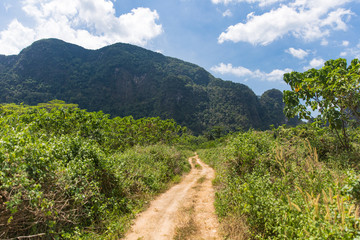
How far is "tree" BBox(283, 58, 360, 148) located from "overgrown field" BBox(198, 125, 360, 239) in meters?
1.60

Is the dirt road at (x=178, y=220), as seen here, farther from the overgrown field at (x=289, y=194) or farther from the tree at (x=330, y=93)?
the tree at (x=330, y=93)

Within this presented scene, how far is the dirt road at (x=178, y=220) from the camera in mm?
4938

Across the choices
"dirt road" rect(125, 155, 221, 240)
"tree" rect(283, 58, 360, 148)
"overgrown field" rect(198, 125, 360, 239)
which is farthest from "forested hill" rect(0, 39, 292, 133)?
"dirt road" rect(125, 155, 221, 240)

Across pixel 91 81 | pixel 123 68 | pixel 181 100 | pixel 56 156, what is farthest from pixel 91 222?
pixel 123 68

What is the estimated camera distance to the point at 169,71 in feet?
566

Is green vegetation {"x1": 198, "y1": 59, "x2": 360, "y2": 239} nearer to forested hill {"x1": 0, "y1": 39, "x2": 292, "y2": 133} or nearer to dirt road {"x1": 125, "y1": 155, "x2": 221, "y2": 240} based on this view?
dirt road {"x1": 125, "y1": 155, "x2": 221, "y2": 240}

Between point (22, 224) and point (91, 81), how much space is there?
154969mm

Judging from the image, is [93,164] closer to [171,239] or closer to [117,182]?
[117,182]

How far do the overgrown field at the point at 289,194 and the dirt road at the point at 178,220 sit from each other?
526 mm

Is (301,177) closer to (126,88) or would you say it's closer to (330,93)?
(330,93)

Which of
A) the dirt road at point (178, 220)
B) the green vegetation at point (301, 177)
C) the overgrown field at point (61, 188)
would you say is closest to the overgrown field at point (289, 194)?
the green vegetation at point (301, 177)

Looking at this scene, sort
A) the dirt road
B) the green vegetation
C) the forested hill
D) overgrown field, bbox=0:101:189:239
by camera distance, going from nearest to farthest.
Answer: the green vegetation, overgrown field, bbox=0:101:189:239, the dirt road, the forested hill

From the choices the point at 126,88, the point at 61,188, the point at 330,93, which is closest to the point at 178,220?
the point at 61,188

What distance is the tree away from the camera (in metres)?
7.24
